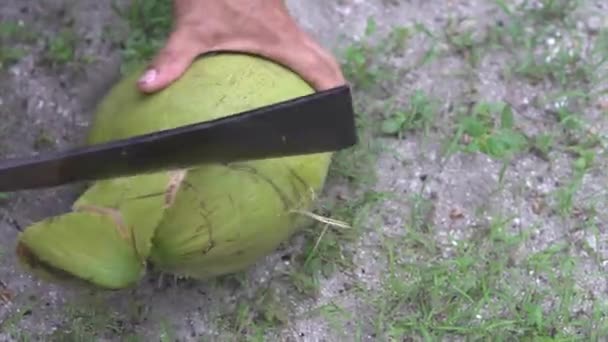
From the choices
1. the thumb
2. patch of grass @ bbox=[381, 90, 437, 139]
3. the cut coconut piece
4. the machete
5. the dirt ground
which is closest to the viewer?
the machete

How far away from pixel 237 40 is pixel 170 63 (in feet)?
0.45

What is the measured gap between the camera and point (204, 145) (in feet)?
4.65

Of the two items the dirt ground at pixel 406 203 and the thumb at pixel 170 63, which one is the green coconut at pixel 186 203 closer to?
the thumb at pixel 170 63

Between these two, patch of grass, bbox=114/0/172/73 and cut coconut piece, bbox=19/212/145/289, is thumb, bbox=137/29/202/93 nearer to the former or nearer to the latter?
cut coconut piece, bbox=19/212/145/289

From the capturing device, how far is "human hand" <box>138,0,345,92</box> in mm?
1663

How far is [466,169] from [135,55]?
2.37ft

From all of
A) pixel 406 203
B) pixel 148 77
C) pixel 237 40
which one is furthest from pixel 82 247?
pixel 406 203

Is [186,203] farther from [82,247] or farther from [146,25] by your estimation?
[146,25]

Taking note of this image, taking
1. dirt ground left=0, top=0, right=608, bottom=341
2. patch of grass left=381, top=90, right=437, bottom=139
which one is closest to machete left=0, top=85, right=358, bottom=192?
dirt ground left=0, top=0, right=608, bottom=341

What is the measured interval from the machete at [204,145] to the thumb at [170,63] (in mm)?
227

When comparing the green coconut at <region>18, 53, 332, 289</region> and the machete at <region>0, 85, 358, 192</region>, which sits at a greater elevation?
the machete at <region>0, 85, 358, 192</region>

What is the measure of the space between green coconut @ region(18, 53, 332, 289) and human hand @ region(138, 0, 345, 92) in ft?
0.08

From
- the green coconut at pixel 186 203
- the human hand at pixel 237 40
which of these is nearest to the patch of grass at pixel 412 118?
the human hand at pixel 237 40

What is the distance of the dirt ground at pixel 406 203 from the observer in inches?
70.6
